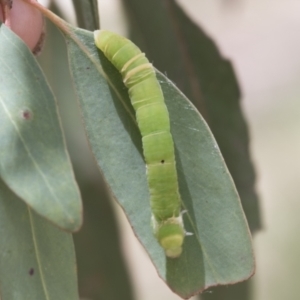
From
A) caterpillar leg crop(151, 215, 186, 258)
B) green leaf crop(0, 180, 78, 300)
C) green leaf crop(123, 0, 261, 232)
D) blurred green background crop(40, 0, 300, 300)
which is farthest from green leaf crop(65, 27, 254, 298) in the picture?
blurred green background crop(40, 0, 300, 300)

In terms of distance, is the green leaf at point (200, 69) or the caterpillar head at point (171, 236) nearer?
the caterpillar head at point (171, 236)

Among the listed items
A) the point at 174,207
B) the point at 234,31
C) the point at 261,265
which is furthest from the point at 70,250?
the point at 234,31

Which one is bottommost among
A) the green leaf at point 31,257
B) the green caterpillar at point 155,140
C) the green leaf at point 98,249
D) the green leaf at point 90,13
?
the green leaf at point 98,249

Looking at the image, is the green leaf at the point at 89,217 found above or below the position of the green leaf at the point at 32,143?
below

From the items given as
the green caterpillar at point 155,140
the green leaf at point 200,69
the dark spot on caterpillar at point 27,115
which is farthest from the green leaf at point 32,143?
the green leaf at point 200,69

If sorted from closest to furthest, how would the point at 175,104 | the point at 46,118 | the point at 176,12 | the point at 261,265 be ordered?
the point at 46,118
the point at 175,104
the point at 176,12
the point at 261,265

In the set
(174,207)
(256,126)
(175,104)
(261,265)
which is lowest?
(261,265)

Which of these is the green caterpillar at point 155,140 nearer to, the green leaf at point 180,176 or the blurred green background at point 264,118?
the green leaf at point 180,176

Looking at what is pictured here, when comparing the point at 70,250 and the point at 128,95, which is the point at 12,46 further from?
the point at 70,250
